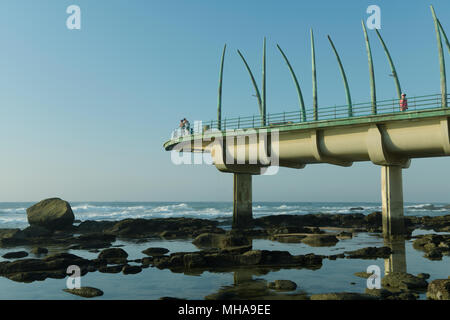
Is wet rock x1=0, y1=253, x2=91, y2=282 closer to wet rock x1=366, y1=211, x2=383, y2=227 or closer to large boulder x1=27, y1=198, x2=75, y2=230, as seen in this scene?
large boulder x1=27, y1=198, x2=75, y2=230

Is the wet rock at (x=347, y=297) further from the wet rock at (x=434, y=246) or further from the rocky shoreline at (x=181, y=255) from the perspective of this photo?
the wet rock at (x=434, y=246)

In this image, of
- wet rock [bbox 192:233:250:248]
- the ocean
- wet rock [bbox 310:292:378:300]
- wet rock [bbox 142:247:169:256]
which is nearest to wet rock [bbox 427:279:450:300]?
wet rock [bbox 310:292:378:300]

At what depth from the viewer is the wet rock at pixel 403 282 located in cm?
1239

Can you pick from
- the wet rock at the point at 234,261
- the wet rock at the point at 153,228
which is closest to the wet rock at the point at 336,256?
the wet rock at the point at 234,261

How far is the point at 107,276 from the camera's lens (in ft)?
48.8

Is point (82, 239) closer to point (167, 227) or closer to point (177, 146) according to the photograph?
point (167, 227)

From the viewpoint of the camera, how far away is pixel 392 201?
26891 millimetres

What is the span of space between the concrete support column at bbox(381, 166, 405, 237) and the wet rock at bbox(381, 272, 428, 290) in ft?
47.7

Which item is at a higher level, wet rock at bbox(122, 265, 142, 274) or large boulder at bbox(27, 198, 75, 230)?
large boulder at bbox(27, 198, 75, 230)

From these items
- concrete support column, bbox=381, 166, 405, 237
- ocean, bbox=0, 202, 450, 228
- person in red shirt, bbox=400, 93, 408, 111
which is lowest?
ocean, bbox=0, 202, 450, 228

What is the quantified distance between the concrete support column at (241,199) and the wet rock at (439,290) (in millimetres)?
24819

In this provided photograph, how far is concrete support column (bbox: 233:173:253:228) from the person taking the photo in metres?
35.8

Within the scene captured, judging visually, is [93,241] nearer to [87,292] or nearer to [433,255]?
[87,292]
